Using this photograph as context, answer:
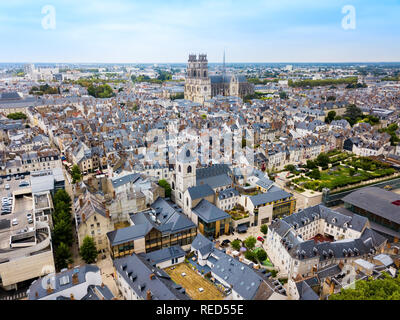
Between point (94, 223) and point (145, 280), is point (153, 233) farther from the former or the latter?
point (145, 280)

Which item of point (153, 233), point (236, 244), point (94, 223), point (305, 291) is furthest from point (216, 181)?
point (305, 291)

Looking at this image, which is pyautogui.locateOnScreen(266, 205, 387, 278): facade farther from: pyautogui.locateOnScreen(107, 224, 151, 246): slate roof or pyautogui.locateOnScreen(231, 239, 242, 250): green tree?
pyautogui.locateOnScreen(107, 224, 151, 246): slate roof

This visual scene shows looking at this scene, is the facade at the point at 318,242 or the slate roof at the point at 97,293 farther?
the facade at the point at 318,242

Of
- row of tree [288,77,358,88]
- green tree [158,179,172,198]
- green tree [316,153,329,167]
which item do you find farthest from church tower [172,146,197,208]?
row of tree [288,77,358,88]

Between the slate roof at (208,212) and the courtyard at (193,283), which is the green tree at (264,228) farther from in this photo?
the courtyard at (193,283)

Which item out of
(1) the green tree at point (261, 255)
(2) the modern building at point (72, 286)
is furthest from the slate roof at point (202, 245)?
(2) the modern building at point (72, 286)
